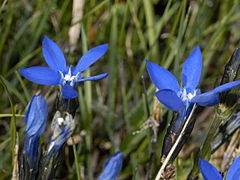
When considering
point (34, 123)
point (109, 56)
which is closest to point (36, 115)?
point (34, 123)

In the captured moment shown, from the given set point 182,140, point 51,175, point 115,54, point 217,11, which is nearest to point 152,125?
point 182,140

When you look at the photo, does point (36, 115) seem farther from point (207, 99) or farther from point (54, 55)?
point (207, 99)

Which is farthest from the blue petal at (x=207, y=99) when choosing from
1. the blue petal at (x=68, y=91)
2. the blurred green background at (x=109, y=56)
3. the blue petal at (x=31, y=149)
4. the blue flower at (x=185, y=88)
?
the blurred green background at (x=109, y=56)

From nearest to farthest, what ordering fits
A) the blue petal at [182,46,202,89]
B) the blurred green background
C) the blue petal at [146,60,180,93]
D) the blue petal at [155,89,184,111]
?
1. the blue petal at [155,89,184,111]
2. the blue petal at [146,60,180,93]
3. the blue petal at [182,46,202,89]
4. the blurred green background

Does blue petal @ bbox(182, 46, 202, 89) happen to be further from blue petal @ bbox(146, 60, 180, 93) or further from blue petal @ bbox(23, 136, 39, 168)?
blue petal @ bbox(23, 136, 39, 168)

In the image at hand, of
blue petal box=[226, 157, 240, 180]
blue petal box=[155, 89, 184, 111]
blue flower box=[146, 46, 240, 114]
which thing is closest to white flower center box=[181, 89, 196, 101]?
blue flower box=[146, 46, 240, 114]

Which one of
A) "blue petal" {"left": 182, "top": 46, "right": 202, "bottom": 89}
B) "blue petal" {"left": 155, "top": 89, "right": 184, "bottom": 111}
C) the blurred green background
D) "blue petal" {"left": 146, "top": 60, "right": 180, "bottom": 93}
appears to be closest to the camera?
"blue petal" {"left": 155, "top": 89, "right": 184, "bottom": 111}

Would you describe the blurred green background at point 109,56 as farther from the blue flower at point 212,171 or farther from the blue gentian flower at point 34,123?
the blue flower at point 212,171
